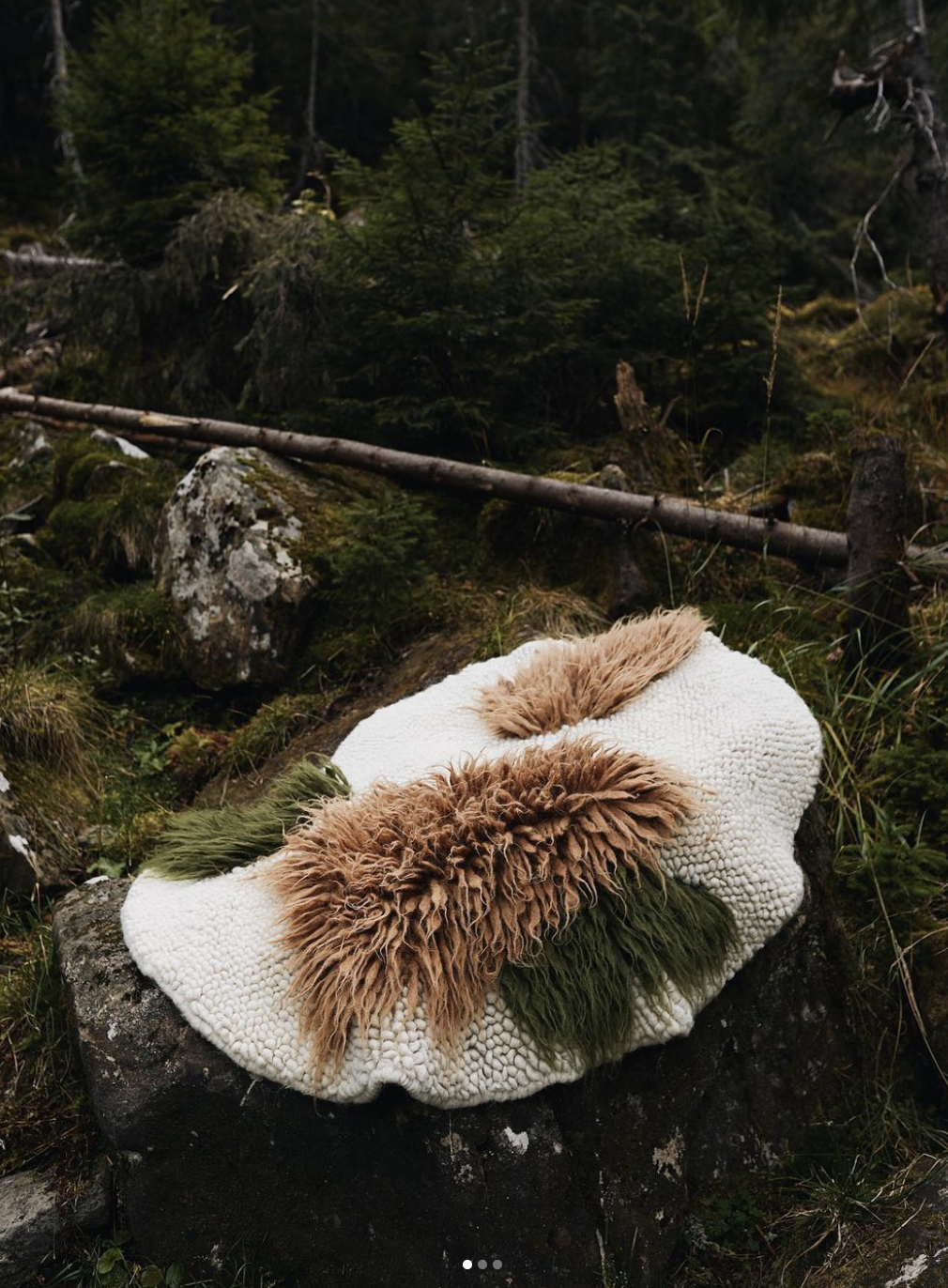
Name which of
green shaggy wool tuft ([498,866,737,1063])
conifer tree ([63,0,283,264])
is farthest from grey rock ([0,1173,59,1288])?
conifer tree ([63,0,283,264])

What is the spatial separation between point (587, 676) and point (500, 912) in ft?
2.88

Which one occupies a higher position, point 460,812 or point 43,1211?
point 460,812

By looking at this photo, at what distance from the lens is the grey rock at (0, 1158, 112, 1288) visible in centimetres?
195

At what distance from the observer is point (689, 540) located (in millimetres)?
4008

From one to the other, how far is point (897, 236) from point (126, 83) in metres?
8.20

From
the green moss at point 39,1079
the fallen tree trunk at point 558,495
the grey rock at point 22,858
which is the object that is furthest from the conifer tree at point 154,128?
the green moss at point 39,1079

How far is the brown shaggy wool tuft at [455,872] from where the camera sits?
5.92 ft

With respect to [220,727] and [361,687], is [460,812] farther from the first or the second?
[220,727]

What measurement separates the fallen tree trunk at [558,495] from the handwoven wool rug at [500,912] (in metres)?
1.59

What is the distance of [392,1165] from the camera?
1.85 meters

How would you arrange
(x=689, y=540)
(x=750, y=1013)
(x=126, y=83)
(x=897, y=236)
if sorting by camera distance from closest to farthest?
(x=750, y=1013) → (x=689, y=540) → (x=126, y=83) → (x=897, y=236)

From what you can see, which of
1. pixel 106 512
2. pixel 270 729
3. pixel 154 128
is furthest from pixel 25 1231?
pixel 154 128

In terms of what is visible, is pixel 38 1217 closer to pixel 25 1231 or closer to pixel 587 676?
pixel 25 1231

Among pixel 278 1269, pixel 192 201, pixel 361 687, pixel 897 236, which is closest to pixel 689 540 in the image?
pixel 361 687
